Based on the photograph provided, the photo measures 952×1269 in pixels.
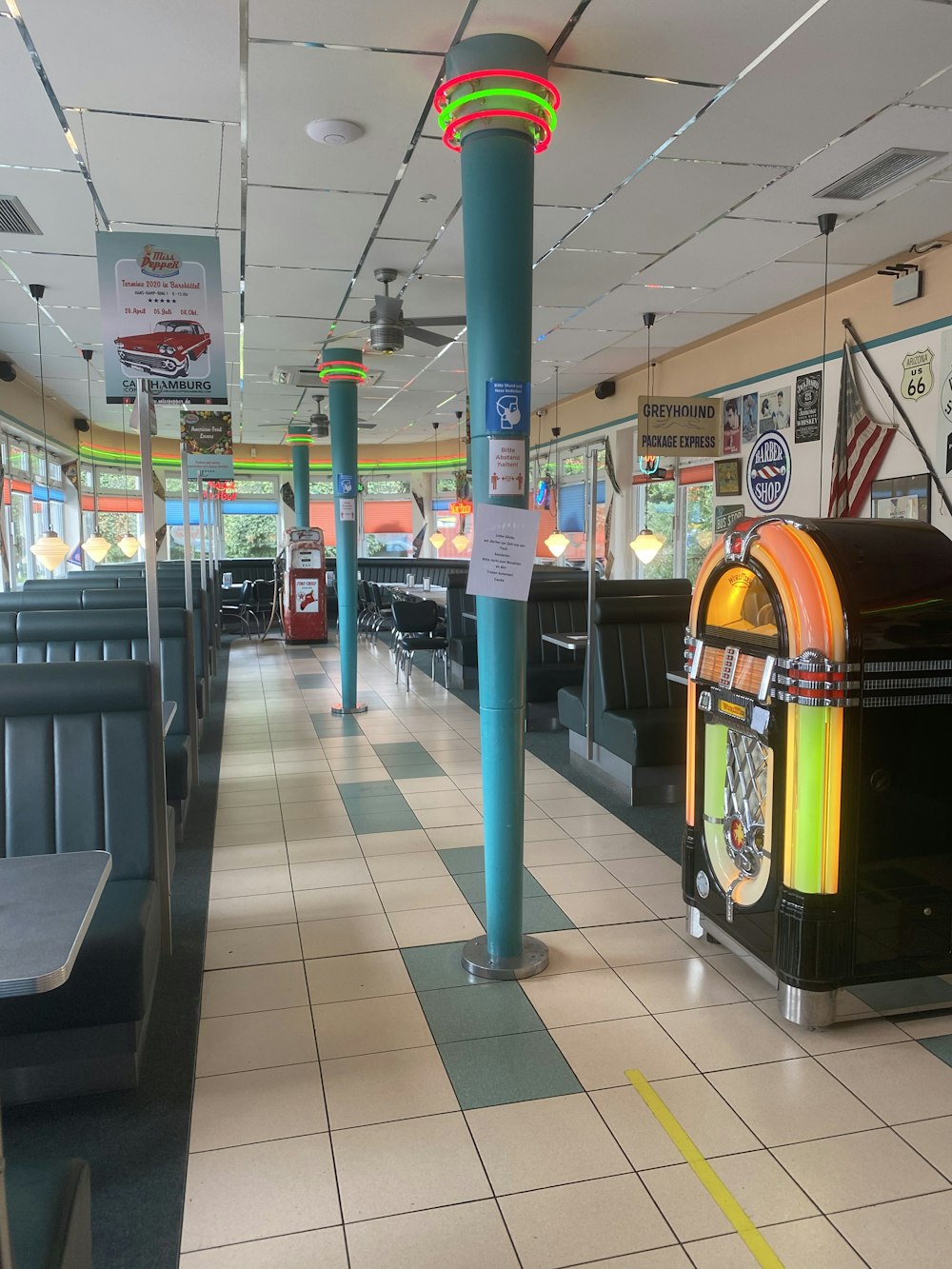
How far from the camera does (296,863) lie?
4.42 m

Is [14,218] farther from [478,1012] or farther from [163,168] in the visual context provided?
[478,1012]

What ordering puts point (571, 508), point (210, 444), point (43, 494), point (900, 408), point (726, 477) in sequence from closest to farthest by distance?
point (900, 408)
point (726, 477)
point (210, 444)
point (43, 494)
point (571, 508)

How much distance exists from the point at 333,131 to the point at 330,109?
204 millimetres

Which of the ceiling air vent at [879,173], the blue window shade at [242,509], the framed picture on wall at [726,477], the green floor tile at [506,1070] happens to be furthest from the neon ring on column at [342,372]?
the blue window shade at [242,509]

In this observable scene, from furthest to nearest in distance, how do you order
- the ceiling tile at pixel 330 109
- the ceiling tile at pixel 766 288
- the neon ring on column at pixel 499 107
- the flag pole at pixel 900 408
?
1. the ceiling tile at pixel 766 288
2. the flag pole at pixel 900 408
3. the ceiling tile at pixel 330 109
4. the neon ring on column at pixel 499 107

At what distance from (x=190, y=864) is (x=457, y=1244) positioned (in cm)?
273

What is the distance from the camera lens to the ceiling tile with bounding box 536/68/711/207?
4.07 m

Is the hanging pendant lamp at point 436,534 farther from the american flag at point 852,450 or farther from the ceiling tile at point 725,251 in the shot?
the american flag at point 852,450

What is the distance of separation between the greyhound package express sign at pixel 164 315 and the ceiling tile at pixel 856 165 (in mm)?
3262

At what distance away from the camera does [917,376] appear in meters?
6.53

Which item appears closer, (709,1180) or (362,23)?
(709,1180)

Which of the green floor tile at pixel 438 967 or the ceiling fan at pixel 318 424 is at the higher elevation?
the ceiling fan at pixel 318 424

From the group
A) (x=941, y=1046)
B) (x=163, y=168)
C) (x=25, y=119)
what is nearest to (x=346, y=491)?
(x=163, y=168)

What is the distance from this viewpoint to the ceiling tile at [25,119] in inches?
149
